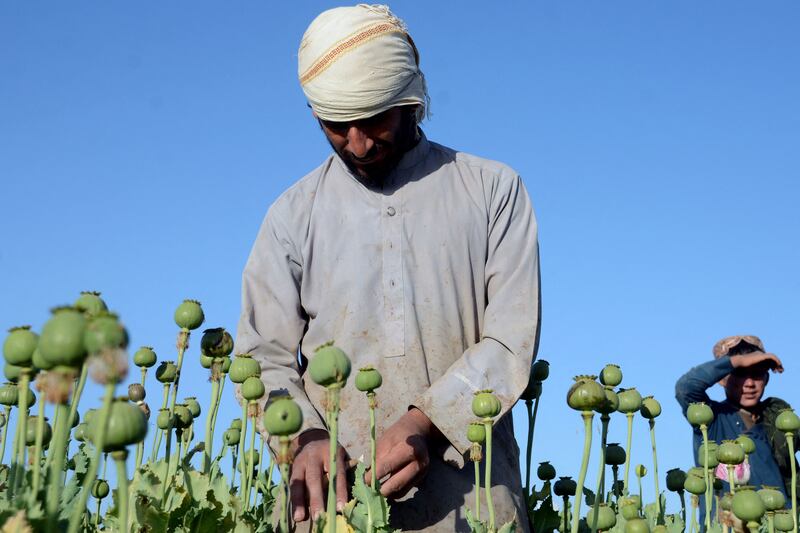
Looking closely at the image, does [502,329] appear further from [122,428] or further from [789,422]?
[122,428]

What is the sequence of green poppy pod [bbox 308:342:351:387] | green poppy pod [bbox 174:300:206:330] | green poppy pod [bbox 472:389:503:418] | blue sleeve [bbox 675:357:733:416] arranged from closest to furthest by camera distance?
green poppy pod [bbox 308:342:351:387] → green poppy pod [bbox 472:389:503:418] → green poppy pod [bbox 174:300:206:330] → blue sleeve [bbox 675:357:733:416]

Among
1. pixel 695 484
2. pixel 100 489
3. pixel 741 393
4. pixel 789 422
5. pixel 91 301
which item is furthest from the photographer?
pixel 741 393

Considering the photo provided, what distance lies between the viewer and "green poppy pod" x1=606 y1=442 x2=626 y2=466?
430 centimetres

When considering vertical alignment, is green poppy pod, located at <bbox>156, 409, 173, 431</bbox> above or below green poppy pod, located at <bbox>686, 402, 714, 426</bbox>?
below

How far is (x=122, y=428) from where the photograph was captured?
1564mm

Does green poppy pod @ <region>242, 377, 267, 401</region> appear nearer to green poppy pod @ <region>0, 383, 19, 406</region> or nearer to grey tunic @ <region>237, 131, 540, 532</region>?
grey tunic @ <region>237, 131, 540, 532</region>

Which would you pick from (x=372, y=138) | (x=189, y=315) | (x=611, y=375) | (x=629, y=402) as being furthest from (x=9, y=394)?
(x=629, y=402)

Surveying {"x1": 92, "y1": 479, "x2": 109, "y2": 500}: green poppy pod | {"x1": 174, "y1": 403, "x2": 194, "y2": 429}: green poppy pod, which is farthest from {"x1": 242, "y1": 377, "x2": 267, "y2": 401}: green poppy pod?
{"x1": 92, "y1": 479, "x2": 109, "y2": 500}: green poppy pod

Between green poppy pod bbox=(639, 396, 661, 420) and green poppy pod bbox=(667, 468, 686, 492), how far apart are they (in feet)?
1.21

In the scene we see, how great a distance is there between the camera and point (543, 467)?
169 inches

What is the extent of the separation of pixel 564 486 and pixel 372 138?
5.25 feet

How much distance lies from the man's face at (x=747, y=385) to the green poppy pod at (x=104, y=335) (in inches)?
278

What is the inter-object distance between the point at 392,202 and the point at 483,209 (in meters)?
0.32

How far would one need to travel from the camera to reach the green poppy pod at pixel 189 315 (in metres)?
3.13
